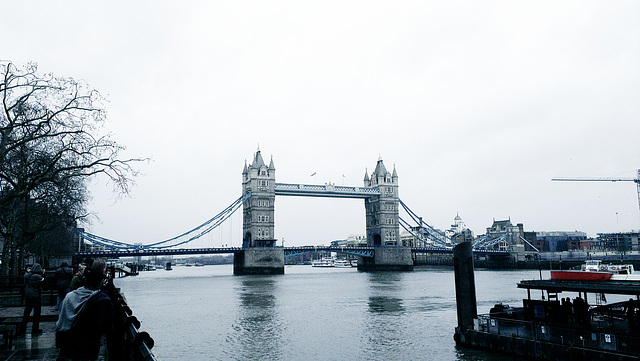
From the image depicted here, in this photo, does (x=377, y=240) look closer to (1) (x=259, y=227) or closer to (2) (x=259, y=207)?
(1) (x=259, y=227)

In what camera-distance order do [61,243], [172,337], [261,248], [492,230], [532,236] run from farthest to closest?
[532,236] < [492,230] < [261,248] < [61,243] < [172,337]

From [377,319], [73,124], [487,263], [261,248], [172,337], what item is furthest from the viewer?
[487,263]

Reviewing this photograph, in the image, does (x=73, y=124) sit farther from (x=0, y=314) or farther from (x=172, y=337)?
(x=172, y=337)

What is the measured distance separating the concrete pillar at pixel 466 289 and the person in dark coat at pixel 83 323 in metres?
14.1

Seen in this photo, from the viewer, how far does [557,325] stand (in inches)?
564

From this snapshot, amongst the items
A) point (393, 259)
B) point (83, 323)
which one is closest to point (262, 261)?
point (393, 259)

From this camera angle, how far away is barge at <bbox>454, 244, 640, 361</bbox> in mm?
12023

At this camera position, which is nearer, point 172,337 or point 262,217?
point 172,337

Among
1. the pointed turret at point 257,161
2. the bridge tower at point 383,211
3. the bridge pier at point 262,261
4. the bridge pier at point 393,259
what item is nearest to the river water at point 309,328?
the bridge pier at point 262,261

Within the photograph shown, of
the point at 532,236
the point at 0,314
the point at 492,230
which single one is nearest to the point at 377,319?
the point at 0,314

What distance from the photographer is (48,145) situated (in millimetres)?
23938

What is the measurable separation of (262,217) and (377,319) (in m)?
56.7

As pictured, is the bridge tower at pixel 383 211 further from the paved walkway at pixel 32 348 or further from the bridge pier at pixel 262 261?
the paved walkway at pixel 32 348

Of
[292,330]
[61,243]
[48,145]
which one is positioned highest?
[48,145]
